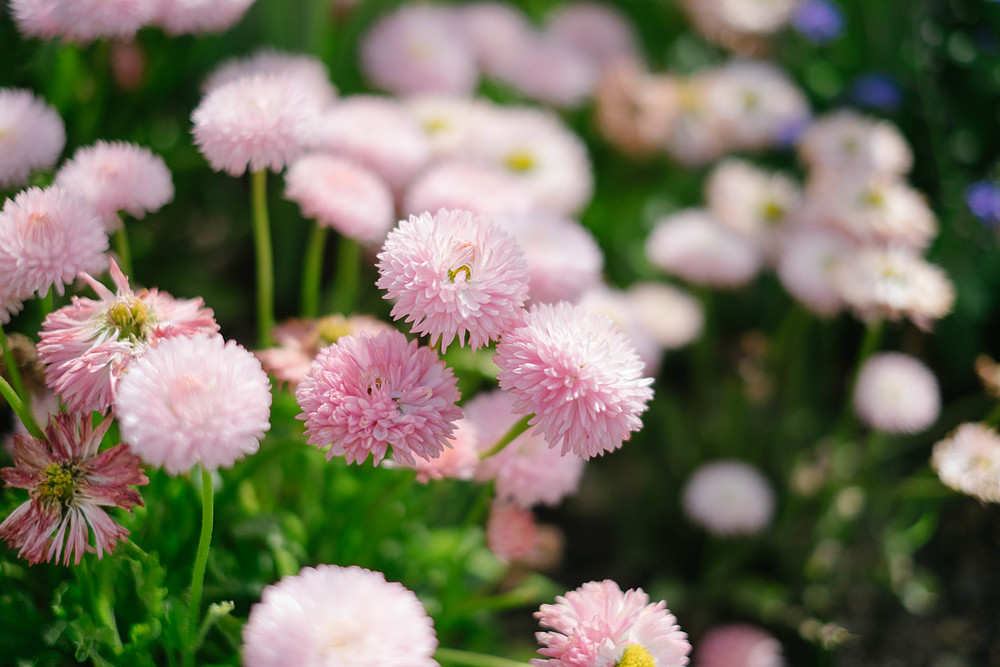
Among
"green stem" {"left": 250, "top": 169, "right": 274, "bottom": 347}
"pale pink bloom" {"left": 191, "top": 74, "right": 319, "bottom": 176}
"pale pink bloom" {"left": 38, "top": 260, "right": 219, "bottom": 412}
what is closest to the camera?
"pale pink bloom" {"left": 38, "top": 260, "right": 219, "bottom": 412}

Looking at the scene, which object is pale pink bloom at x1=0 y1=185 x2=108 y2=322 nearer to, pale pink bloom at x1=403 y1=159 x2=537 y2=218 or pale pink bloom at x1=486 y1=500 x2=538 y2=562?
pale pink bloom at x1=403 y1=159 x2=537 y2=218

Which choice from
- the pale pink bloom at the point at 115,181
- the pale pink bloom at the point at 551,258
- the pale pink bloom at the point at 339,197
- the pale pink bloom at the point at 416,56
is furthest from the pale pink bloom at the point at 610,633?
the pale pink bloom at the point at 416,56

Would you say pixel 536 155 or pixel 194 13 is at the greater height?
pixel 194 13

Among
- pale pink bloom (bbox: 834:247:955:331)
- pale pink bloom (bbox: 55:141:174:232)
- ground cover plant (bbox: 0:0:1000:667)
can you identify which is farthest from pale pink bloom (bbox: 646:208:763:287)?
pale pink bloom (bbox: 55:141:174:232)

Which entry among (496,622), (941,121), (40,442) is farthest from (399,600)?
(941,121)

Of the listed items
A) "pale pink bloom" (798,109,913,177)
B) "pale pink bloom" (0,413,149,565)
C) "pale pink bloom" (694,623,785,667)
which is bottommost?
"pale pink bloom" (694,623,785,667)

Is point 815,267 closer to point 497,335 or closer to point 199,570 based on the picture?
point 497,335

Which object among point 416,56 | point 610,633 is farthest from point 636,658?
point 416,56

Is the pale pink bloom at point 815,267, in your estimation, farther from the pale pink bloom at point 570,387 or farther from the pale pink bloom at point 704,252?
the pale pink bloom at point 570,387
